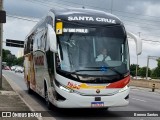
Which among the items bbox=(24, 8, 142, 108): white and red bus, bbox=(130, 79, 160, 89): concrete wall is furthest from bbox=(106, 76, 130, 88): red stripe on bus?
bbox=(130, 79, 160, 89): concrete wall

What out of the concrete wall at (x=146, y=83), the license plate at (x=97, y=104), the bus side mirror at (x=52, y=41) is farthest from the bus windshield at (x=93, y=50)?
the concrete wall at (x=146, y=83)

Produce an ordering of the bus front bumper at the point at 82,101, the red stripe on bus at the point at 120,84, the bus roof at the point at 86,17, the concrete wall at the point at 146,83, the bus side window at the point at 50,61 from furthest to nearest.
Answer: the concrete wall at the point at 146,83 → the bus roof at the point at 86,17 → the bus side window at the point at 50,61 → the red stripe on bus at the point at 120,84 → the bus front bumper at the point at 82,101

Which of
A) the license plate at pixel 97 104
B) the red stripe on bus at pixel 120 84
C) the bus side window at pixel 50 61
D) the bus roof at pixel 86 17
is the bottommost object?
the license plate at pixel 97 104

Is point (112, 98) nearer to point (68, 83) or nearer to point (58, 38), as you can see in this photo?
point (68, 83)

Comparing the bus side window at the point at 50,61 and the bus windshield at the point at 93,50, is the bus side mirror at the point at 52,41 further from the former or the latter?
the bus side window at the point at 50,61

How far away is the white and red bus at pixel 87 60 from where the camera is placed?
40.1ft

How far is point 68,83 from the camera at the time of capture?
40.1 feet

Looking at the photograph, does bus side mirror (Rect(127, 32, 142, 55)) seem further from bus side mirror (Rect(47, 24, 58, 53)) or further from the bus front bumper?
bus side mirror (Rect(47, 24, 58, 53))

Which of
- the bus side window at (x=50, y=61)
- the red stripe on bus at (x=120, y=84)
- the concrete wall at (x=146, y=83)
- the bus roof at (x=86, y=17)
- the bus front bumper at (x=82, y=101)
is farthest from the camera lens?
the concrete wall at (x=146, y=83)

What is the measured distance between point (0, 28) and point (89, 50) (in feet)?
34.8

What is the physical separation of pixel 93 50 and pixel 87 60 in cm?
42

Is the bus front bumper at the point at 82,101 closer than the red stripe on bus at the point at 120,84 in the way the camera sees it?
Yes

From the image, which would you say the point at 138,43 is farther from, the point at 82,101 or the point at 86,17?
the point at 82,101

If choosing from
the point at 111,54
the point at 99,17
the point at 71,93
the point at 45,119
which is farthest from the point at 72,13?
the point at 45,119
